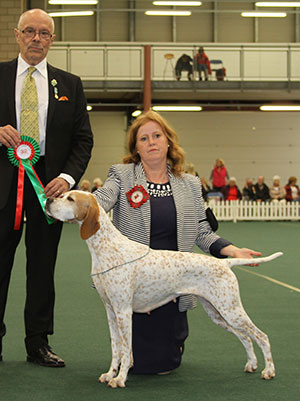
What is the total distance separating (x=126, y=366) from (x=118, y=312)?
0.27 meters

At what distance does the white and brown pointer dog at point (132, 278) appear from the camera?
317 cm

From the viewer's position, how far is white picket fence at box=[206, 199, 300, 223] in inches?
741

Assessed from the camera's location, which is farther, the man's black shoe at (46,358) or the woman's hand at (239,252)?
the man's black shoe at (46,358)

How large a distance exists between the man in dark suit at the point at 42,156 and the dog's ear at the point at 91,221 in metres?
0.41

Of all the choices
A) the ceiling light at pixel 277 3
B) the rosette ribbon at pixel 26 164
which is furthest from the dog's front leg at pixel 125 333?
the ceiling light at pixel 277 3

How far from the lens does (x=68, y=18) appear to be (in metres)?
24.1

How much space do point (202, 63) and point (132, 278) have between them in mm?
17125

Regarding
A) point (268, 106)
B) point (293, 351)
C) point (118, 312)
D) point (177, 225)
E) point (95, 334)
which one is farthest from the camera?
point (268, 106)

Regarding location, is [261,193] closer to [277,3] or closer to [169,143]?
[277,3]

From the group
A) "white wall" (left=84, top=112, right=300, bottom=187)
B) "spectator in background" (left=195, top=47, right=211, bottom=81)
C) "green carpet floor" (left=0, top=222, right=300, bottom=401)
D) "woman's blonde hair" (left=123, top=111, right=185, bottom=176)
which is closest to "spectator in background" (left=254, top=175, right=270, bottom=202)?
"spectator in background" (left=195, top=47, right=211, bottom=81)

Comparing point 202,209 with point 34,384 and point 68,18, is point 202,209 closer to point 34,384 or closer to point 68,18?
point 34,384

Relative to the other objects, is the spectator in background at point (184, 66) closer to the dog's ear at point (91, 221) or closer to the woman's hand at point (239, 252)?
the woman's hand at point (239, 252)

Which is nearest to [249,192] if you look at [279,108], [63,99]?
[279,108]

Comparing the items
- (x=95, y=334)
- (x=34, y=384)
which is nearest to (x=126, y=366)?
(x=34, y=384)
